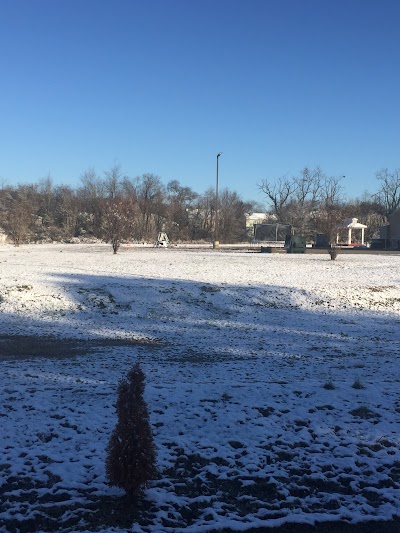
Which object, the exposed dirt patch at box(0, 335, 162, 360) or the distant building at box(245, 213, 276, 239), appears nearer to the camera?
the exposed dirt patch at box(0, 335, 162, 360)

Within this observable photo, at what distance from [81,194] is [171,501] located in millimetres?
96877

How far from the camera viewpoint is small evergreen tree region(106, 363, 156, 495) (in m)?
3.73

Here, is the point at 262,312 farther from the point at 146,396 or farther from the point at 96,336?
the point at 146,396

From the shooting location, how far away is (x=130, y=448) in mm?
3730

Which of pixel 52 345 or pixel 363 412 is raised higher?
pixel 363 412

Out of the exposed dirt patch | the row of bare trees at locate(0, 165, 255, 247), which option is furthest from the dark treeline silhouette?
the exposed dirt patch

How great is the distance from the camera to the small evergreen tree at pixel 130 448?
3.73 meters

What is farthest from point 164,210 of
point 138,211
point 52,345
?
point 52,345

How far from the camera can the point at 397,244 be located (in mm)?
61469

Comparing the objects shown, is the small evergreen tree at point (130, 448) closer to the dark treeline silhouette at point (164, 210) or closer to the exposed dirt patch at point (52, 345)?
the exposed dirt patch at point (52, 345)

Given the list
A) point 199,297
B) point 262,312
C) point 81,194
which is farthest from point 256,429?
point 81,194

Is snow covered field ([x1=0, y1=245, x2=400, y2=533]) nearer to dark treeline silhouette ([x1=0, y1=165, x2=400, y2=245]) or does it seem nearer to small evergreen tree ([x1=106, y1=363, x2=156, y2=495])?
small evergreen tree ([x1=106, y1=363, x2=156, y2=495])

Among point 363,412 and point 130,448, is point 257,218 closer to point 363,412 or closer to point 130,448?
point 363,412

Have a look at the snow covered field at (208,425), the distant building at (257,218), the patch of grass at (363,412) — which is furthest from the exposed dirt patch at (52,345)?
the distant building at (257,218)
